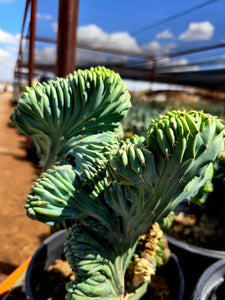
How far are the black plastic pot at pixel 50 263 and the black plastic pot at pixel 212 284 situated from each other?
101mm

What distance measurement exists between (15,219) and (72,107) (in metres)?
1.39

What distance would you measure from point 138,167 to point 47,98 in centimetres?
39

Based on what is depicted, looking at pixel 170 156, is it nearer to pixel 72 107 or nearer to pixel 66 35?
pixel 72 107

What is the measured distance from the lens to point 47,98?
2.60 feet

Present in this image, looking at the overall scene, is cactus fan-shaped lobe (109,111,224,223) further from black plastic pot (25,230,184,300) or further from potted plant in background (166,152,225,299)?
potted plant in background (166,152,225,299)

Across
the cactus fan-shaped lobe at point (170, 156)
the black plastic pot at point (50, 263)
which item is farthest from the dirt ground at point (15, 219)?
the cactus fan-shaped lobe at point (170, 156)

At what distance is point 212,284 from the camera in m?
1.03

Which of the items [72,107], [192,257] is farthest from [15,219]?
[72,107]

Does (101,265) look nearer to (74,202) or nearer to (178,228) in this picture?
(74,202)

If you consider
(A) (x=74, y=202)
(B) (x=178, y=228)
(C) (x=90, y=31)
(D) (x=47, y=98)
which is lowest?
(B) (x=178, y=228)

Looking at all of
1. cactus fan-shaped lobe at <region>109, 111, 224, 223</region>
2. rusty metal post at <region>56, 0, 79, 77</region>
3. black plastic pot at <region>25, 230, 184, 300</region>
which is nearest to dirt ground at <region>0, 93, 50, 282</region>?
black plastic pot at <region>25, 230, 184, 300</region>

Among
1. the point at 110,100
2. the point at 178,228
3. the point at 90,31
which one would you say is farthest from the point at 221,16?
the point at 110,100

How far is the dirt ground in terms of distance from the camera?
5.23ft

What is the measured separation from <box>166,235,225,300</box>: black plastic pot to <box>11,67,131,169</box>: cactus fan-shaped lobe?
3.09 feet
